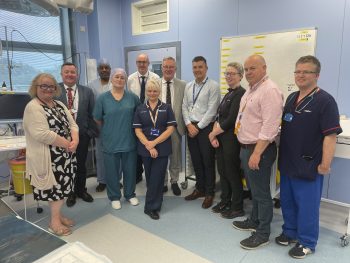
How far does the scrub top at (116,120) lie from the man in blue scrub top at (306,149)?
1429 millimetres

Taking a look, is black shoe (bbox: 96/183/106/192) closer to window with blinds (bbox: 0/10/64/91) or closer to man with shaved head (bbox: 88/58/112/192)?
man with shaved head (bbox: 88/58/112/192)

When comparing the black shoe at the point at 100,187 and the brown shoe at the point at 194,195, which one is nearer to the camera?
the brown shoe at the point at 194,195

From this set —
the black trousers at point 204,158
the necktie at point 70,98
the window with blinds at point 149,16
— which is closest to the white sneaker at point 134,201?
the black trousers at point 204,158

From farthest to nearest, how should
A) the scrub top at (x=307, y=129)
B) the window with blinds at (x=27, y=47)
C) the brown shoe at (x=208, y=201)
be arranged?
1. the window with blinds at (x=27, y=47)
2. the brown shoe at (x=208, y=201)
3. the scrub top at (x=307, y=129)

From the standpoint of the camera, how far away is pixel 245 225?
2488 mm

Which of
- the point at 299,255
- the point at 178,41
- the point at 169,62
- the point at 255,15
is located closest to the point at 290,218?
the point at 299,255

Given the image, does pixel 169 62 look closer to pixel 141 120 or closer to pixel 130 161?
pixel 141 120

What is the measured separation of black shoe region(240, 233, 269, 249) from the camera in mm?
2205

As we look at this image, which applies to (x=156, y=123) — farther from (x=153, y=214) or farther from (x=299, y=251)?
(x=299, y=251)

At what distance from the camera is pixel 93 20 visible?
14.5 ft

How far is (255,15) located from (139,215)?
2.59 m

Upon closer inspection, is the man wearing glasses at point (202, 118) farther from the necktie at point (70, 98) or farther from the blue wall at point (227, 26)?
the necktie at point (70, 98)

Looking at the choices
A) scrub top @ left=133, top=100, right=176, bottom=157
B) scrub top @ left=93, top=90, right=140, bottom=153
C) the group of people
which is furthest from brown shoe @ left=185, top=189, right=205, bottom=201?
scrub top @ left=93, top=90, right=140, bottom=153

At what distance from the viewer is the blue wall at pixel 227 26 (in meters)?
2.72
